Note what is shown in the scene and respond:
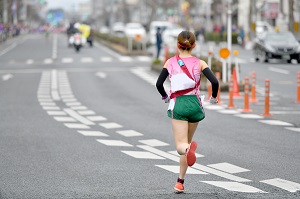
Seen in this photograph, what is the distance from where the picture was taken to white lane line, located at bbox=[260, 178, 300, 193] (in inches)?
377

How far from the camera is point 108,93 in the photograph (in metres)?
27.6

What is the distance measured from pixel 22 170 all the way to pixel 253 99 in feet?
43.8

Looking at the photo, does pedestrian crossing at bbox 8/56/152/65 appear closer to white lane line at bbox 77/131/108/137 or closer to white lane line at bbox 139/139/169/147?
white lane line at bbox 77/131/108/137

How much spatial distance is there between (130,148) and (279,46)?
29496mm

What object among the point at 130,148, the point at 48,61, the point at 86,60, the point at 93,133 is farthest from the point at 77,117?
the point at 86,60

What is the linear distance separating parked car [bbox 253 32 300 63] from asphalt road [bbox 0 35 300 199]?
1386cm

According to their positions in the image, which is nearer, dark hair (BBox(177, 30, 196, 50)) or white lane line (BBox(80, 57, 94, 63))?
dark hair (BBox(177, 30, 196, 50))

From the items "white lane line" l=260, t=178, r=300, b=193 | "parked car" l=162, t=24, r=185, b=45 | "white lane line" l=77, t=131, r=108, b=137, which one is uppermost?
"white lane line" l=260, t=178, r=300, b=193

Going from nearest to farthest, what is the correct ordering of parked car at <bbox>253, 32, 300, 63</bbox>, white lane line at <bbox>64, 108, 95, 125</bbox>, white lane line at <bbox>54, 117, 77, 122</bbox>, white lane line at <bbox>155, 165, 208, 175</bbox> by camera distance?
white lane line at <bbox>155, 165, 208, 175</bbox>, white lane line at <bbox>64, 108, 95, 125</bbox>, white lane line at <bbox>54, 117, 77, 122</bbox>, parked car at <bbox>253, 32, 300, 63</bbox>

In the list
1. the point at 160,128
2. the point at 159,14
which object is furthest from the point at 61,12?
the point at 160,128

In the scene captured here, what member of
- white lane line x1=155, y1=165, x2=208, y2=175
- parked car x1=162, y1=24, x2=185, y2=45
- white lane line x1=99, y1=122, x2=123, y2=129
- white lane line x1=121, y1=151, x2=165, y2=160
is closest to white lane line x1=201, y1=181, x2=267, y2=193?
white lane line x1=155, y1=165, x2=208, y2=175

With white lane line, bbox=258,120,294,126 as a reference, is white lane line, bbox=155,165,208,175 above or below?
above

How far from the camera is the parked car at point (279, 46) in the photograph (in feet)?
140

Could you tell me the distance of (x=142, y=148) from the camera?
13992 mm
